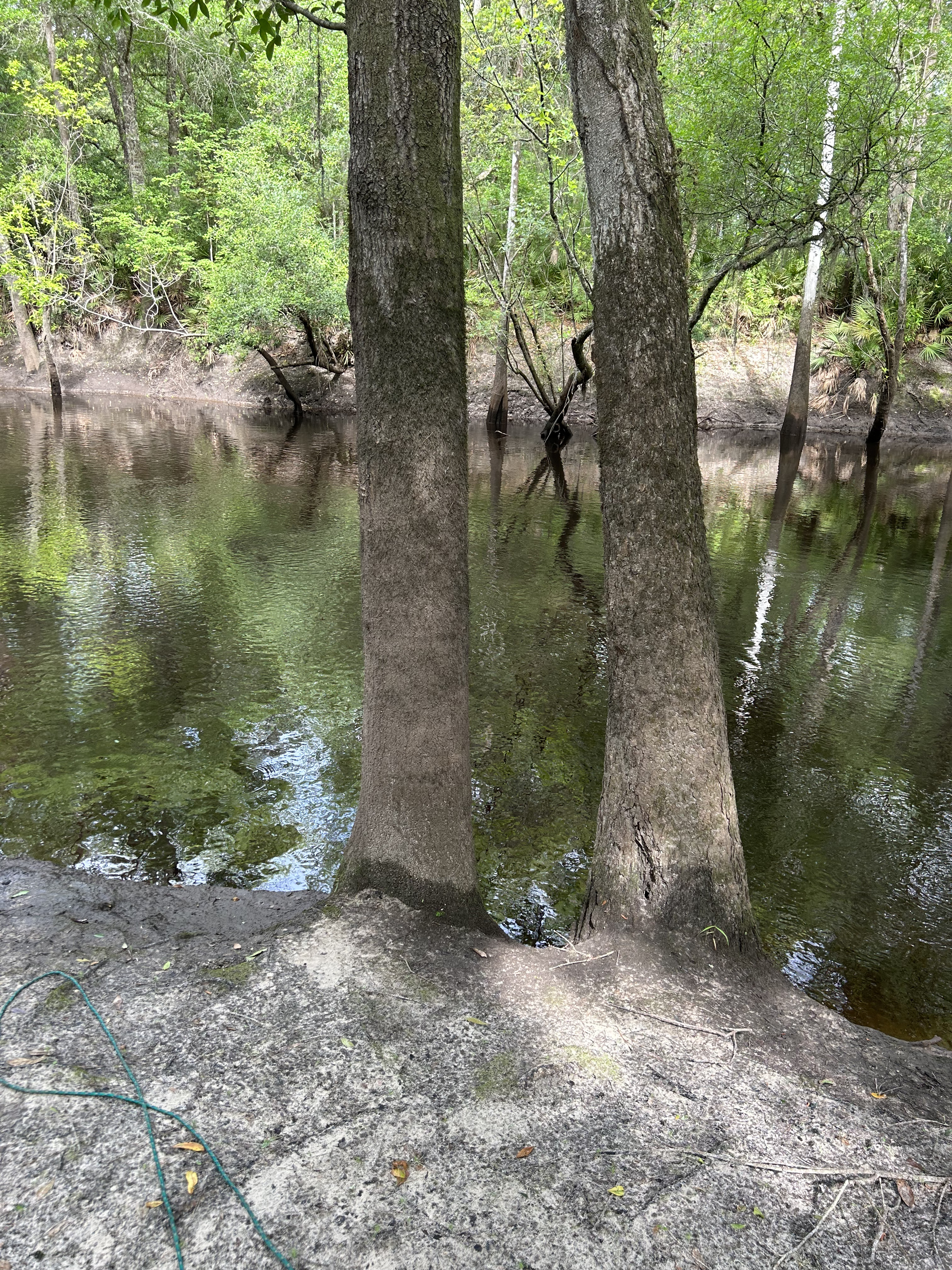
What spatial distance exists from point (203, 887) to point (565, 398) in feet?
67.3

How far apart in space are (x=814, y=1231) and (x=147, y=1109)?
182cm

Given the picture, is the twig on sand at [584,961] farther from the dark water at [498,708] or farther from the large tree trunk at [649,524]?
the dark water at [498,708]

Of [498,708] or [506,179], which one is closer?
[498,708]

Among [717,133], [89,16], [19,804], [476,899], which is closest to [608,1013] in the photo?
[476,899]

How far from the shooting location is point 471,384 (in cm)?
2878

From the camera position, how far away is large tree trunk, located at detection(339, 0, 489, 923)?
3.12 metres

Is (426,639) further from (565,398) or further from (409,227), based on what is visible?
(565,398)

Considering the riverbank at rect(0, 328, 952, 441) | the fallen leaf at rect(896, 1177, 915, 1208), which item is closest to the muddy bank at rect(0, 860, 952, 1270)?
the fallen leaf at rect(896, 1177, 915, 1208)

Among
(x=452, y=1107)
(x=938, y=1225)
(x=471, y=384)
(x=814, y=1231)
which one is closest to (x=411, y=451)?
(x=452, y=1107)

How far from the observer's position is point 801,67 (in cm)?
1425

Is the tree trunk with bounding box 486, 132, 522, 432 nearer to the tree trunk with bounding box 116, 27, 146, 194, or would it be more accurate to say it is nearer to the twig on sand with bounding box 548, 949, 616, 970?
the tree trunk with bounding box 116, 27, 146, 194

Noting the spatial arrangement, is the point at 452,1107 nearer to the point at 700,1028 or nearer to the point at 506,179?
the point at 700,1028

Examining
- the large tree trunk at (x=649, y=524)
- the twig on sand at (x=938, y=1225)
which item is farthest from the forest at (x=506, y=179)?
the twig on sand at (x=938, y=1225)

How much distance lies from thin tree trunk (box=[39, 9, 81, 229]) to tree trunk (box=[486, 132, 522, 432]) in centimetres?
1142
